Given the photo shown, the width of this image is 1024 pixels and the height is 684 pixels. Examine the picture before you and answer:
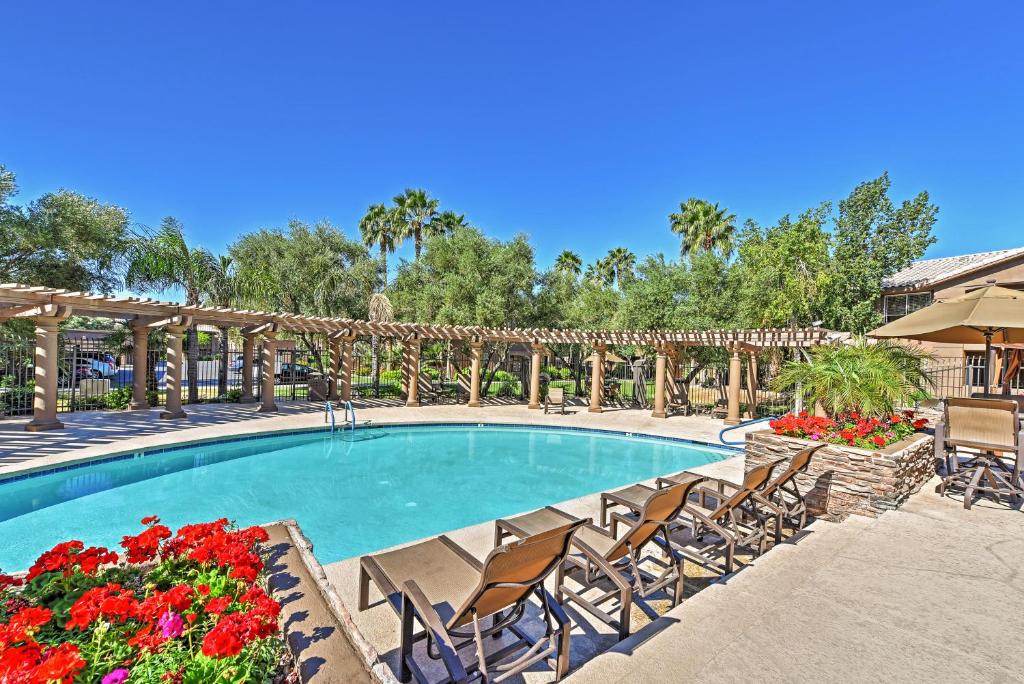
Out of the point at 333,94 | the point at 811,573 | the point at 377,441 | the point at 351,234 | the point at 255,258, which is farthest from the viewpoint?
the point at 351,234

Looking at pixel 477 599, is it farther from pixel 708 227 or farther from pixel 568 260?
pixel 568 260

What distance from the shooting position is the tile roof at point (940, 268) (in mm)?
17781

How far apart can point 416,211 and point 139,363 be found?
1616 cm

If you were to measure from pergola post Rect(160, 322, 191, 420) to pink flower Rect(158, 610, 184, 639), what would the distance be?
12.7m

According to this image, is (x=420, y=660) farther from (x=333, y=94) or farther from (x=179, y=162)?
(x=179, y=162)

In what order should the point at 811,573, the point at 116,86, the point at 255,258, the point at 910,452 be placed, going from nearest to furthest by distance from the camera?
the point at 811,573, the point at 910,452, the point at 116,86, the point at 255,258

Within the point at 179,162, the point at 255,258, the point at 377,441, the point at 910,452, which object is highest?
the point at 179,162

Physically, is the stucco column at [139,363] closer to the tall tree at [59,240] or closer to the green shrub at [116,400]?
the green shrub at [116,400]

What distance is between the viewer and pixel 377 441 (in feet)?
38.4

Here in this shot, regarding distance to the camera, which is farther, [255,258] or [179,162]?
[255,258]

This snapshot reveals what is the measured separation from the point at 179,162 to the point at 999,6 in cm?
2672

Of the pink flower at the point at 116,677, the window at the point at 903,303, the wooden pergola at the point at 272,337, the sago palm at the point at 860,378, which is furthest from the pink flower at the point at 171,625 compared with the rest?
the window at the point at 903,303

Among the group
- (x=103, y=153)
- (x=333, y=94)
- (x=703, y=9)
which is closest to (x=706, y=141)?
(x=703, y=9)

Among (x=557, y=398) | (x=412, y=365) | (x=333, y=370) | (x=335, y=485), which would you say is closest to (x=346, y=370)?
(x=333, y=370)
